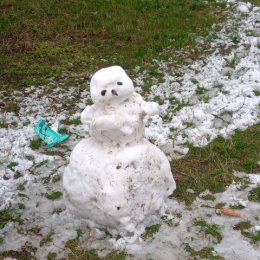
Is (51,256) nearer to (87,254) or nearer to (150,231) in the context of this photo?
(87,254)

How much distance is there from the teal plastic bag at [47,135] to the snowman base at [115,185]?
3.99ft

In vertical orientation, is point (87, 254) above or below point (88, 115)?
below

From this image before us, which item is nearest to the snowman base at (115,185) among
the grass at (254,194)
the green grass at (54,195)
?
the green grass at (54,195)

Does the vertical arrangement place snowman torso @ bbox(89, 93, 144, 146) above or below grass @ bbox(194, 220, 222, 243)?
above

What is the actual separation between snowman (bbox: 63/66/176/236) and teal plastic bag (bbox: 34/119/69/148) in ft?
4.08

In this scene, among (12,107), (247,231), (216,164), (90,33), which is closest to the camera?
(247,231)

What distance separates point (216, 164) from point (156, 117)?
1.13 meters

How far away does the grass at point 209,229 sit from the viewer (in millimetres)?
3878

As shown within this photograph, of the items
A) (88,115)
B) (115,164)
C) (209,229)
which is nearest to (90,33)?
(88,115)

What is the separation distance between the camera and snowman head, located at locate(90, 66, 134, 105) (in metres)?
3.68

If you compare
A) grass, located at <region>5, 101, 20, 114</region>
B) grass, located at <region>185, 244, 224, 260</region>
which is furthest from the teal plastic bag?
grass, located at <region>185, 244, 224, 260</region>

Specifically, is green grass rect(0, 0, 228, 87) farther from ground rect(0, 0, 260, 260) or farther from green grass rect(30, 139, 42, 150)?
green grass rect(30, 139, 42, 150)

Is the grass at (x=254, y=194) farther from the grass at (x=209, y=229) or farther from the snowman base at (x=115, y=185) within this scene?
the snowman base at (x=115, y=185)

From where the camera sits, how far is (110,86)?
3.69 metres
